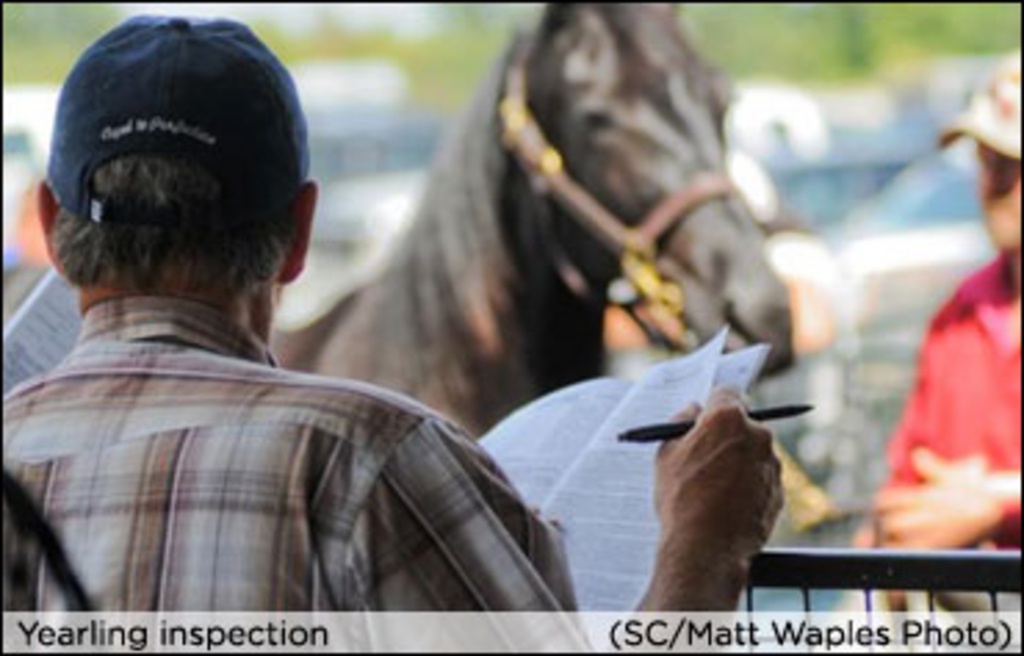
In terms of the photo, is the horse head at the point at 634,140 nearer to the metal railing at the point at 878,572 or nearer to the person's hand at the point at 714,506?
the metal railing at the point at 878,572

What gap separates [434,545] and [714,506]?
0.24 meters

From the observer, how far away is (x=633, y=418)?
1.50 metres

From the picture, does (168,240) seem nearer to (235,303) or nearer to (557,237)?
(235,303)

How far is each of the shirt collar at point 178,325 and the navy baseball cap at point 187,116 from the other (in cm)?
6

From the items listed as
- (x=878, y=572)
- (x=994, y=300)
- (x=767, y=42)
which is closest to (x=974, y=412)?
(x=994, y=300)

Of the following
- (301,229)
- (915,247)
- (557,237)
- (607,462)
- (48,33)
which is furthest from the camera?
(915,247)

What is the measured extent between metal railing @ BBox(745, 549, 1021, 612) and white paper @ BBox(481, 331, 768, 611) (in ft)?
0.56

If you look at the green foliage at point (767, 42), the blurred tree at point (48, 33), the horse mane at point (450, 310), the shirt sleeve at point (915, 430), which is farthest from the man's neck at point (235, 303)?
the green foliage at point (767, 42)

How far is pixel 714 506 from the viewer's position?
1.34 m

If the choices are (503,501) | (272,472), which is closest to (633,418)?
(503,501)

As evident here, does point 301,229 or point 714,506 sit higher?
point 301,229

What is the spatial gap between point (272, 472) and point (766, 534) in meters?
0.38

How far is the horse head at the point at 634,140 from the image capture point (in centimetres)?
406

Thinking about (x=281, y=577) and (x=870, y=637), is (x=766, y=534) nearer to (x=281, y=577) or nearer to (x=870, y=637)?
(x=870, y=637)
